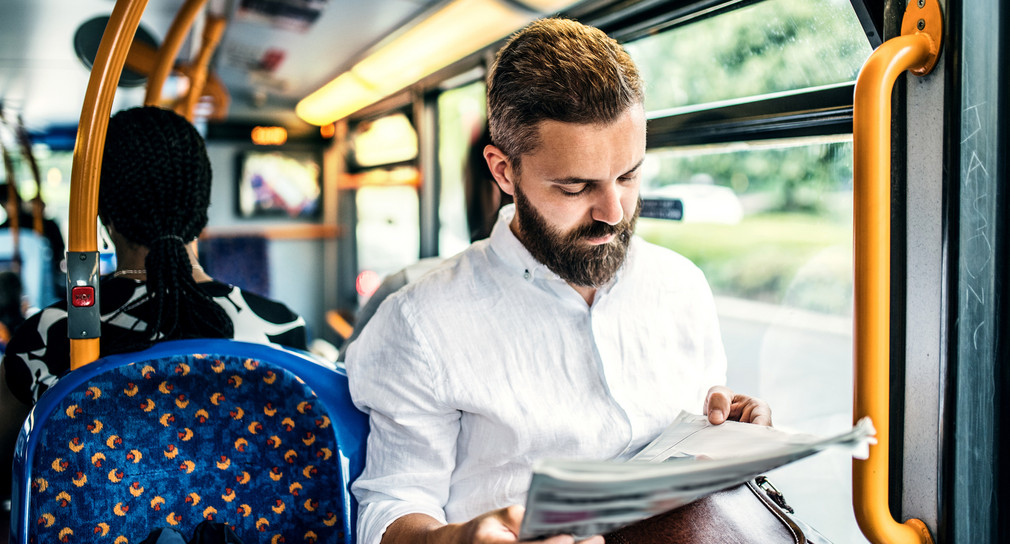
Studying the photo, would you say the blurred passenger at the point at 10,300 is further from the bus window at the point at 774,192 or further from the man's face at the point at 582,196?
the man's face at the point at 582,196

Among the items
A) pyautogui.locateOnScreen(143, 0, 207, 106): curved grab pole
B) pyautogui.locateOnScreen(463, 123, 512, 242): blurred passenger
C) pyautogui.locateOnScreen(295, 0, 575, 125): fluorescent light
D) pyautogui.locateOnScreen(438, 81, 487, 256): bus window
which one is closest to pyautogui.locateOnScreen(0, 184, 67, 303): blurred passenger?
pyautogui.locateOnScreen(295, 0, 575, 125): fluorescent light

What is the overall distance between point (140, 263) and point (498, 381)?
3.10 ft

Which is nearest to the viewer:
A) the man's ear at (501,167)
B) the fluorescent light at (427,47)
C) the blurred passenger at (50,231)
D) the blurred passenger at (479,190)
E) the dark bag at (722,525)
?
the dark bag at (722,525)

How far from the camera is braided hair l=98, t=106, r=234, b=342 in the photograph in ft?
5.07

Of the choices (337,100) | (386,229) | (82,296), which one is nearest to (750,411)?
(82,296)

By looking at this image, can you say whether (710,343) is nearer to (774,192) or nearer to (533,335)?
(533,335)

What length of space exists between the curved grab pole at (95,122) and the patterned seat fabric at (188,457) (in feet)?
0.91

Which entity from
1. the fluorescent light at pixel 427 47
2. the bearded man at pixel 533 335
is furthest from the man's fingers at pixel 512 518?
the fluorescent light at pixel 427 47

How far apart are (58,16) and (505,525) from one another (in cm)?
436

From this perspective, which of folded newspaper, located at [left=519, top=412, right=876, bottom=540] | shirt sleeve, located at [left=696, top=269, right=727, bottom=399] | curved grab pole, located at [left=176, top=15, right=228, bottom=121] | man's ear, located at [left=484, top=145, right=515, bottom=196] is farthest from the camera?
curved grab pole, located at [left=176, top=15, right=228, bottom=121]

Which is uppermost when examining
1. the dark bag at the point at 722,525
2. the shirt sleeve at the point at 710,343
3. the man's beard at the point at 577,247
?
the man's beard at the point at 577,247

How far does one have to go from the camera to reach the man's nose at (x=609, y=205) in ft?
4.17

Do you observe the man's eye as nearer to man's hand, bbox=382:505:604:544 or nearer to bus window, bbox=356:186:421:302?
man's hand, bbox=382:505:604:544

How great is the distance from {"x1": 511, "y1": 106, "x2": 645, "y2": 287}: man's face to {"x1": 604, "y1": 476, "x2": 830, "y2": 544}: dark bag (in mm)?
445
